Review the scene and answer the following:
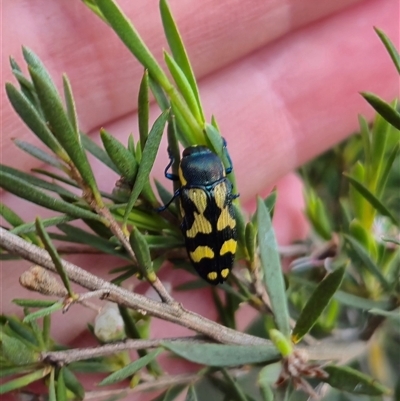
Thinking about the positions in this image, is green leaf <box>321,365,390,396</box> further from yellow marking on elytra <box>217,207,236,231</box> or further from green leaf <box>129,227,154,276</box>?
yellow marking on elytra <box>217,207,236,231</box>

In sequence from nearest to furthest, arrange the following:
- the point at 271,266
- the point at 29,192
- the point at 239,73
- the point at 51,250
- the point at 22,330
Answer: the point at 51,250, the point at 29,192, the point at 271,266, the point at 22,330, the point at 239,73

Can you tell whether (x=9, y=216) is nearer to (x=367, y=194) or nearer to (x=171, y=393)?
(x=171, y=393)

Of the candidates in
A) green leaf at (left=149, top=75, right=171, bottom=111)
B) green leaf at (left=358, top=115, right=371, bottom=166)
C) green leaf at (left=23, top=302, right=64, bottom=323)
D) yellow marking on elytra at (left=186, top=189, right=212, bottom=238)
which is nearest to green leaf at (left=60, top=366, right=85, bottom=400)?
green leaf at (left=23, top=302, right=64, bottom=323)

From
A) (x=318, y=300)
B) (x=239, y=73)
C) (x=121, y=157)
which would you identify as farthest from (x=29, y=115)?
(x=239, y=73)

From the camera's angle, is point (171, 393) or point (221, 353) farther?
point (171, 393)

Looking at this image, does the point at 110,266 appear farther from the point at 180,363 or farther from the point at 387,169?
the point at 387,169

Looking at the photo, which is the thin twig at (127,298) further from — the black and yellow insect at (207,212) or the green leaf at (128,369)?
the black and yellow insect at (207,212)

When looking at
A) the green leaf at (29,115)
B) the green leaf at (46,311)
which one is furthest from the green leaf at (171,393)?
the green leaf at (29,115)

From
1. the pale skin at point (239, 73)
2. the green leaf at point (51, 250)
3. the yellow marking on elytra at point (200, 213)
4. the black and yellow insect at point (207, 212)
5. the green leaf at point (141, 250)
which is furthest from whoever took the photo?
the pale skin at point (239, 73)
